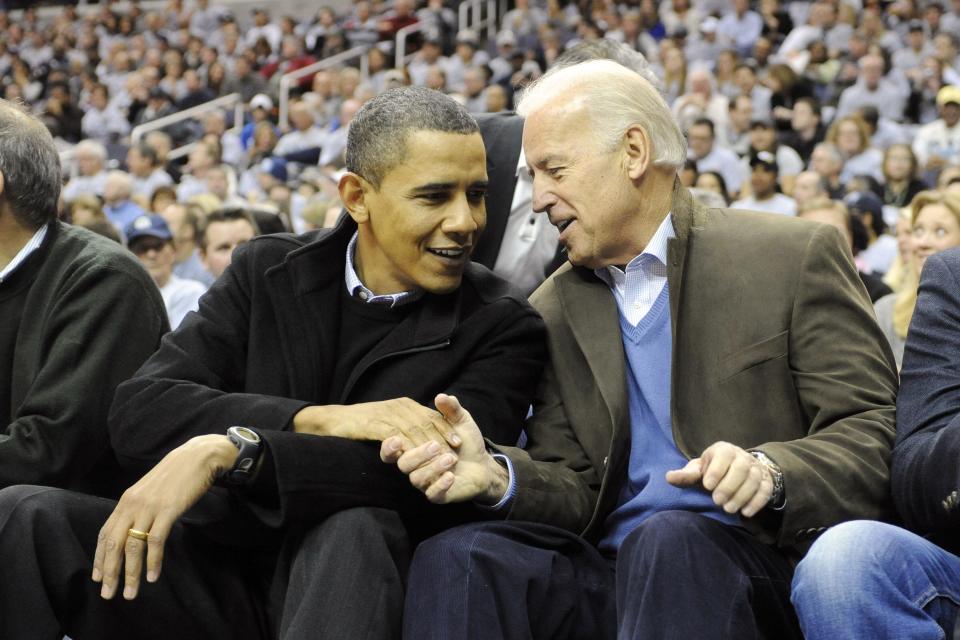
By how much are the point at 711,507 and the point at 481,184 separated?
845 millimetres

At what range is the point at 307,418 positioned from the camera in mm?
2699

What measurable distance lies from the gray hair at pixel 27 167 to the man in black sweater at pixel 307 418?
0.58 meters

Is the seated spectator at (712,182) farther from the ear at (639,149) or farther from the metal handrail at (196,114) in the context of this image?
the metal handrail at (196,114)

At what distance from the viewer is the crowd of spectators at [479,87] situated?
32.3 feet

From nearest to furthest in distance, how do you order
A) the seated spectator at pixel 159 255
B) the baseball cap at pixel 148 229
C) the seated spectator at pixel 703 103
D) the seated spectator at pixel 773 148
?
1. the seated spectator at pixel 159 255
2. the baseball cap at pixel 148 229
3. the seated spectator at pixel 773 148
4. the seated spectator at pixel 703 103

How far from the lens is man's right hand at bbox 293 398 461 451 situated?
2574 mm

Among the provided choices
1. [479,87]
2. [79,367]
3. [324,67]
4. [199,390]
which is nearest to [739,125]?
[479,87]

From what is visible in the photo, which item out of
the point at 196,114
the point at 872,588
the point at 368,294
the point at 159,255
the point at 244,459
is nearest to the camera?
the point at 872,588

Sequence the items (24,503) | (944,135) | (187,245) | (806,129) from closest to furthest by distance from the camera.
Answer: (24,503), (187,245), (944,135), (806,129)

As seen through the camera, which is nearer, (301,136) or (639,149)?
(639,149)

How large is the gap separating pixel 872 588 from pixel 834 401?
50 centimetres

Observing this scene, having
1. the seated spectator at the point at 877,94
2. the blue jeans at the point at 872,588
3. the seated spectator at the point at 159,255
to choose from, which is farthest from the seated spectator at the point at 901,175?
the blue jeans at the point at 872,588

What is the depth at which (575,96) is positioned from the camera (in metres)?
Result: 2.88

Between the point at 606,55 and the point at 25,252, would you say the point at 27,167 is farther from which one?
the point at 606,55
